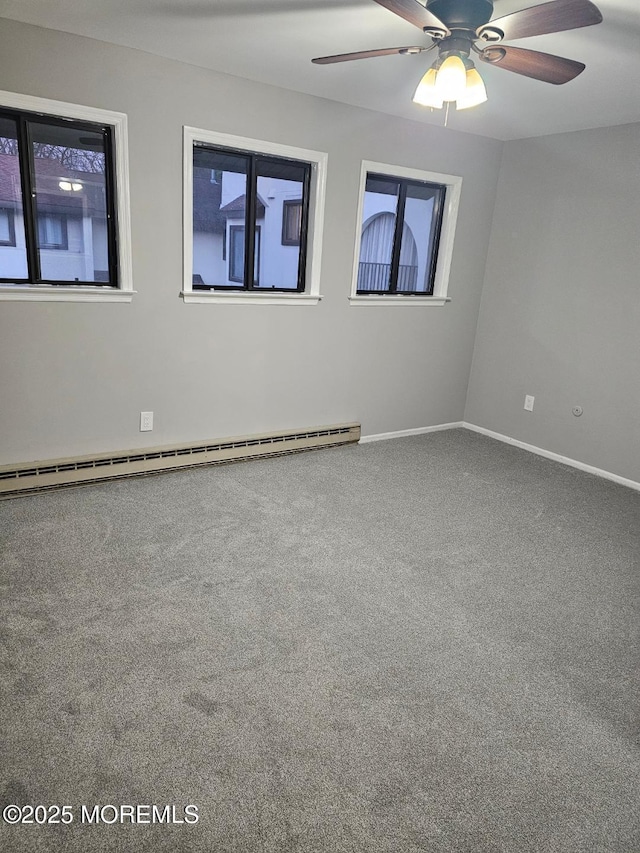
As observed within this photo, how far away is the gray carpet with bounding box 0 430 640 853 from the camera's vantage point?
1.57 meters

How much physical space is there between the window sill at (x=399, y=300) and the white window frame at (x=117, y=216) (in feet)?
5.49

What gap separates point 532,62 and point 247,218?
2014 millimetres

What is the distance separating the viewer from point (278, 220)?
3.95 metres

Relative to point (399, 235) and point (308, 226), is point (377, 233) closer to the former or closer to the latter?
point (399, 235)

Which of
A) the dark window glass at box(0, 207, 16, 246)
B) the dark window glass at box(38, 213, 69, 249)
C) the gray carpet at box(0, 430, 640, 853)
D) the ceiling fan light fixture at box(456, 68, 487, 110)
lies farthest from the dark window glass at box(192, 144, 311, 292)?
the ceiling fan light fixture at box(456, 68, 487, 110)

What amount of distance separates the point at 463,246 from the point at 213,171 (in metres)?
2.18

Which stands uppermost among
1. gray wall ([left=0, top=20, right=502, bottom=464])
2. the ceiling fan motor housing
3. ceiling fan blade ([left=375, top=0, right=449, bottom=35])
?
the ceiling fan motor housing

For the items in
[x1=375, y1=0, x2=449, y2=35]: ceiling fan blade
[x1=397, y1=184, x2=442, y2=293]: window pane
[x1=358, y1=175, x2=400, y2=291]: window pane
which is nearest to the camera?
[x1=375, y1=0, x2=449, y2=35]: ceiling fan blade

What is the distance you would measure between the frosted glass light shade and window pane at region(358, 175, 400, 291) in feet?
6.43

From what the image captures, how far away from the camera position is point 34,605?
233 cm

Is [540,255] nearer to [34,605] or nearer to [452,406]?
[452,406]

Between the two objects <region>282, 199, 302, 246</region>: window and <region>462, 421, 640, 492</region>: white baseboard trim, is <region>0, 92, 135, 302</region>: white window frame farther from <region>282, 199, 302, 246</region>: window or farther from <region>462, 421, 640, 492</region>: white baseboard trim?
<region>462, 421, 640, 492</region>: white baseboard trim

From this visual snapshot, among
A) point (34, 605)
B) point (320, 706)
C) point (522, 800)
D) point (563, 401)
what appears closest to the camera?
point (522, 800)

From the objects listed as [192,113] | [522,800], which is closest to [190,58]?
[192,113]
